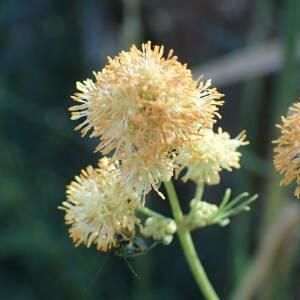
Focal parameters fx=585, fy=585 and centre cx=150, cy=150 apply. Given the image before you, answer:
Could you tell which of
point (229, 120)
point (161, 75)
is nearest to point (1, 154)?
point (229, 120)

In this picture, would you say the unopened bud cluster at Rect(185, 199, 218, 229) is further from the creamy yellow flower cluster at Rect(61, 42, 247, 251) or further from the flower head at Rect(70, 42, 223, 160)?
the flower head at Rect(70, 42, 223, 160)

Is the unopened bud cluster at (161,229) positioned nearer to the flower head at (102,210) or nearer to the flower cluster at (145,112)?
the flower head at (102,210)

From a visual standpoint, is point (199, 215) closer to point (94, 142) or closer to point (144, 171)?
point (144, 171)

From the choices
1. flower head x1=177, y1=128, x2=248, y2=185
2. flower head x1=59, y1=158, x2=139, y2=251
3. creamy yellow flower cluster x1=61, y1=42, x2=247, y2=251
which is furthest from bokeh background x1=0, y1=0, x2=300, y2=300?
creamy yellow flower cluster x1=61, y1=42, x2=247, y2=251

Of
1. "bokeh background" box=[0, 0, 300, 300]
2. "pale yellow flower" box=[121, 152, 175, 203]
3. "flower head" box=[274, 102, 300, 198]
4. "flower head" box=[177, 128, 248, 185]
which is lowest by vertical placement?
"flower head" box=[274, 102, 300, 198]

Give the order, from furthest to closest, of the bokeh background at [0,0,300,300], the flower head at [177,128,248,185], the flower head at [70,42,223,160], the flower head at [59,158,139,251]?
the bokeh background at [0,0,300,300] < the flower head at [177,128,248,185] < the flower head at [59,158,139,251] < the flower head at [70,42,223,160]

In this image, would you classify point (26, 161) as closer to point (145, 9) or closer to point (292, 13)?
point (145, 9)
